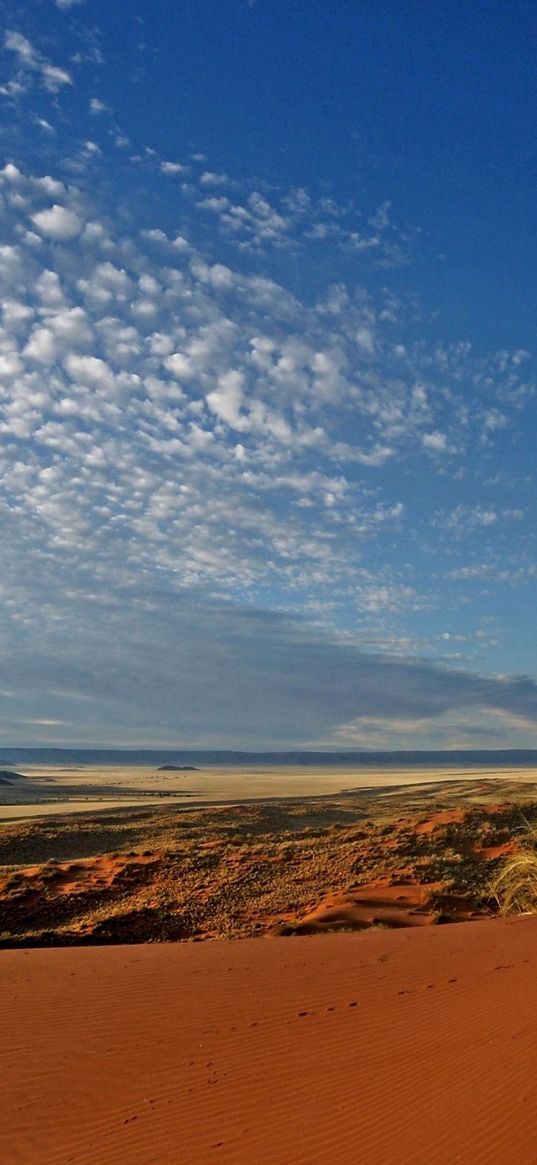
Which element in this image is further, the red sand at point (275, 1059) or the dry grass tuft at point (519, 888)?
the dry grass tuft at point (519, 888)

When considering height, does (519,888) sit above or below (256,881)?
above

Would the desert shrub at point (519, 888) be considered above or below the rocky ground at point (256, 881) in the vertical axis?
above

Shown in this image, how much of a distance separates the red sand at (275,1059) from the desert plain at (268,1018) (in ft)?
0.07

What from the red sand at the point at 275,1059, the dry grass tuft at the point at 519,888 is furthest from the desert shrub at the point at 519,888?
the red sand at the point at 275,1059

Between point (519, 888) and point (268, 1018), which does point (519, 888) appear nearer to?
point (519, 888)

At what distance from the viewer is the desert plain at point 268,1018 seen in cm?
530

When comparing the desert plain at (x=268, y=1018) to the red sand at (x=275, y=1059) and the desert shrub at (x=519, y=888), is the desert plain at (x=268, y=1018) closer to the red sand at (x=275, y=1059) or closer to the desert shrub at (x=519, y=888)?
the red sand at (x=275, y=1059)

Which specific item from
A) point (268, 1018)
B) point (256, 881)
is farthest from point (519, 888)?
point (268, 1018)

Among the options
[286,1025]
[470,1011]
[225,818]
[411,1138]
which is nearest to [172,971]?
[286,1025]

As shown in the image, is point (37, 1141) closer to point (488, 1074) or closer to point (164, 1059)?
point (164, 1059)

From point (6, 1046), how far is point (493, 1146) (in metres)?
4.88

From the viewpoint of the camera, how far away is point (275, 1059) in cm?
674

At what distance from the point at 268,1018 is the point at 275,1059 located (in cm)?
126

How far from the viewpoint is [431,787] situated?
6606 centimetres
